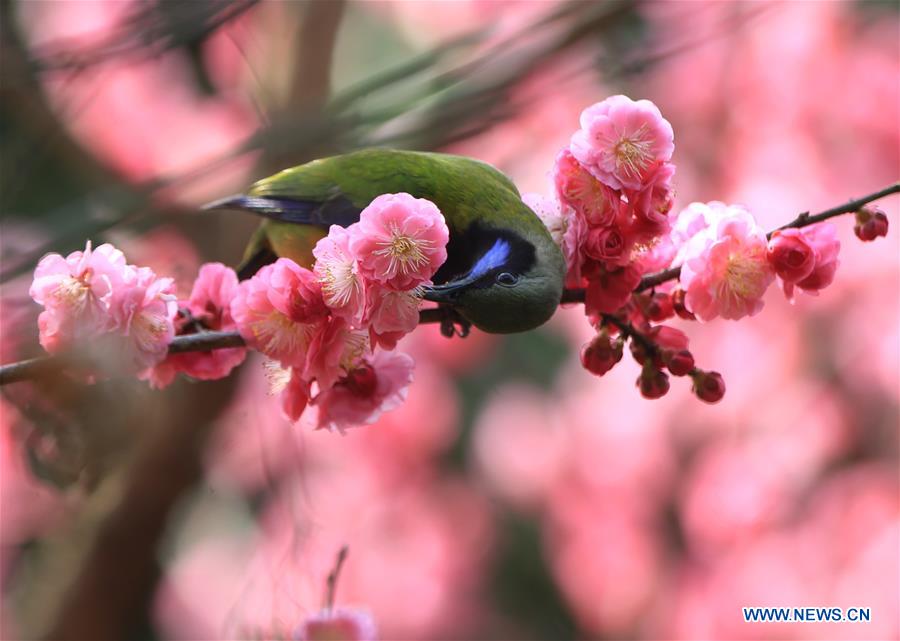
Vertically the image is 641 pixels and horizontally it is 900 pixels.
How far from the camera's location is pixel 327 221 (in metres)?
2.77

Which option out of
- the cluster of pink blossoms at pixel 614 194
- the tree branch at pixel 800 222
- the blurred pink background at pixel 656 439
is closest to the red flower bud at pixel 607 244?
the cluster of pink blossoms at pixel 614 194

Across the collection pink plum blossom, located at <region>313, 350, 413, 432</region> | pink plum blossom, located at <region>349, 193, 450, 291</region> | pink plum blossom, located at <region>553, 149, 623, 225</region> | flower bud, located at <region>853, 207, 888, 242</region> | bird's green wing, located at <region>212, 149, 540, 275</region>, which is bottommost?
pink plum blossom, located at <region>313, 350, 413, 432</region>

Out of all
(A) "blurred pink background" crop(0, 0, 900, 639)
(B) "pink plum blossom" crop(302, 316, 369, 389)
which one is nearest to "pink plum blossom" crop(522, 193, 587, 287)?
(B) "pink plum blossom" crop(302, 316, 369, 389)

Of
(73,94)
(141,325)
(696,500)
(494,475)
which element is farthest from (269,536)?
(141,325)

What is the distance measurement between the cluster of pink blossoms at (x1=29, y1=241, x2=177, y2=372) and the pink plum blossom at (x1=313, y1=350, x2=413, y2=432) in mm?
383

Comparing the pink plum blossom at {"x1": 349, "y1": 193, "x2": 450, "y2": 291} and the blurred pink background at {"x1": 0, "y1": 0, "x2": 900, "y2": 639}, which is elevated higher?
the blurred pink background at {"x1": 0, "y1": 0, "x2": 900, "y2": 639}

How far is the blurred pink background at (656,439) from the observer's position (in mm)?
5785

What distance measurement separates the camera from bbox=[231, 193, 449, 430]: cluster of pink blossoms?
168 cm

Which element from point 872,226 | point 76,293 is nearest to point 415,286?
point 76,293

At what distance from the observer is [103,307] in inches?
70.1

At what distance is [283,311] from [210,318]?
347mm

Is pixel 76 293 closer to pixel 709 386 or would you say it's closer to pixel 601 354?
pixel 601 354

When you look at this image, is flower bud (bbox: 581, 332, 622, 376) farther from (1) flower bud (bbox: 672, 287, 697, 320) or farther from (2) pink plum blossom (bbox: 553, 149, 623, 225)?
(2) pink plum blossom (bbox: 553, 149, 623, 225)

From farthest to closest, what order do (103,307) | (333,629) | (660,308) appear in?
(333,629)
(660,308)
(103,307)
